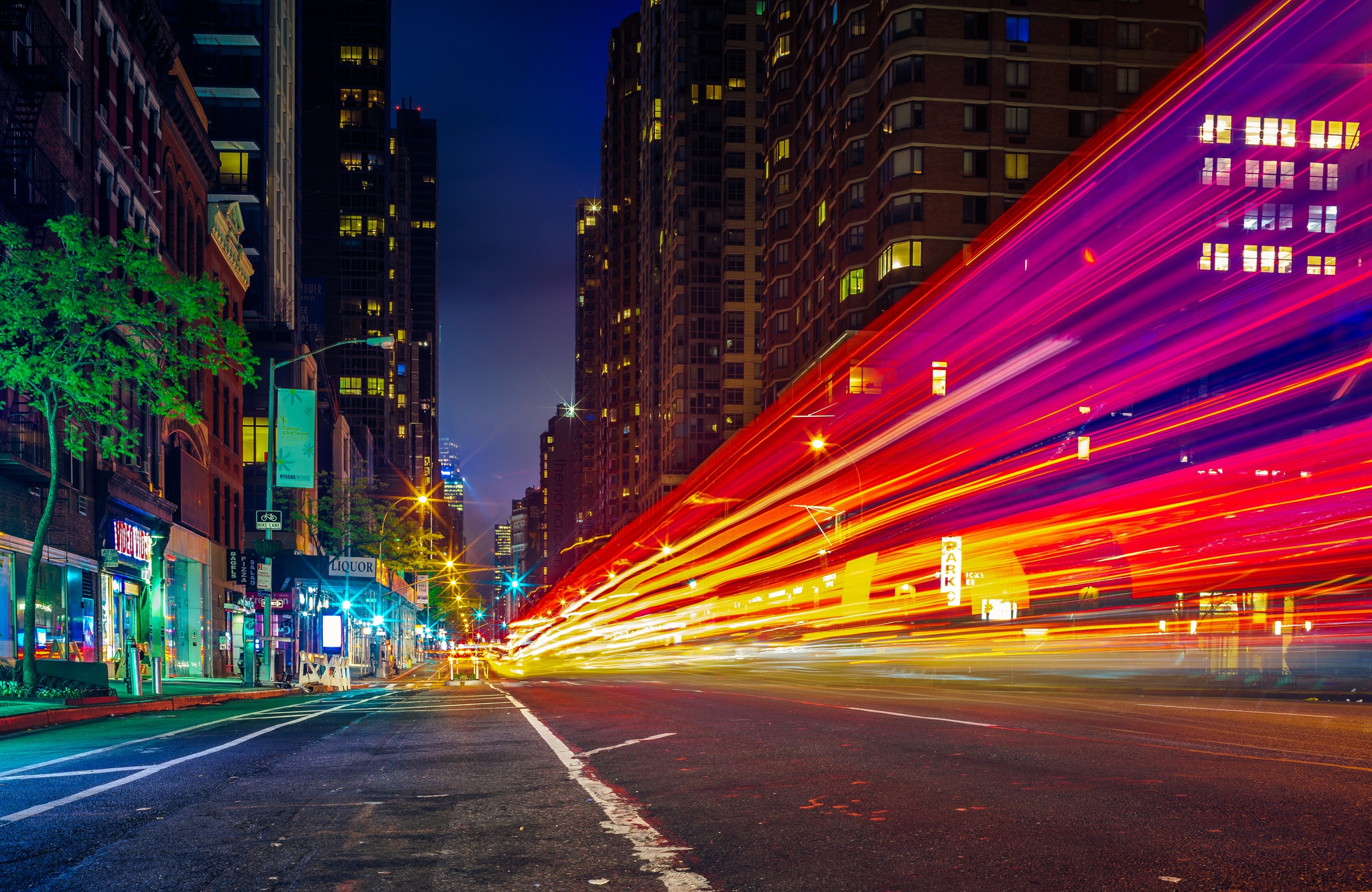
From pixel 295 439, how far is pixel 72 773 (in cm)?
3195

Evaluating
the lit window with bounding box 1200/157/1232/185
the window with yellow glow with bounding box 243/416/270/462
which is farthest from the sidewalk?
the lit window with bounding box 1200/157/1232/185

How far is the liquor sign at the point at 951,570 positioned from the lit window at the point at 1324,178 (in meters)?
65.2

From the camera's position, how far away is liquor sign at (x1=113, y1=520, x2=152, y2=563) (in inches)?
1399

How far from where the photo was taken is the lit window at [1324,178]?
94.5 metres

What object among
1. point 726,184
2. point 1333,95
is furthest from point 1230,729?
point 726,184

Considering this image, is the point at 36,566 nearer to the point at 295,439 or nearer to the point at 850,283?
the point at 295,439

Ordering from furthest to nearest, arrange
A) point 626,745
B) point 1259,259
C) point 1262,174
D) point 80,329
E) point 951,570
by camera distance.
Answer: point 1262,174, point 1259,259, point 951,570, point 80,329, point 626,745

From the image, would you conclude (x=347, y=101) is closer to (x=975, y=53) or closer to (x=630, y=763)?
(x=975, y=53)

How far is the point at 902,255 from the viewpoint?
240 ft

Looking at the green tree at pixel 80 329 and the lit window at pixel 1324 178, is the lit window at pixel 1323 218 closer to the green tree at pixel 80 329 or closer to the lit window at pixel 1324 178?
the lit window at pixel 1324 178

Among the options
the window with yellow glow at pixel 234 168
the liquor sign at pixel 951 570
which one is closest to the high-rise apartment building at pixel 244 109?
the window with yellow glow at pixel 234 168

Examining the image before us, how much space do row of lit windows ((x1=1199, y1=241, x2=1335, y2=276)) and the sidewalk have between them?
75.6m

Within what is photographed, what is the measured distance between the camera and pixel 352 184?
183875mm

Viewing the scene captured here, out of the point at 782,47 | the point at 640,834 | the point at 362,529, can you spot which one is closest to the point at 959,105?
the point at 782,47
